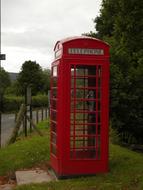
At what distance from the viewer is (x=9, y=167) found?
1080 centimetres

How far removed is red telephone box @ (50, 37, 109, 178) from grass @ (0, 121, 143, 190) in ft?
1.14

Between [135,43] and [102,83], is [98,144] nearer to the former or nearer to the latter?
[102,83]

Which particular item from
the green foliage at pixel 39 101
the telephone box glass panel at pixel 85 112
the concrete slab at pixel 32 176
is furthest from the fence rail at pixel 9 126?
the green foliage at pixel 39 101

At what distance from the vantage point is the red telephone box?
907 centimetres

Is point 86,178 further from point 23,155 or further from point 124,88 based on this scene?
point 124,88

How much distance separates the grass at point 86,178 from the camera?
837cm

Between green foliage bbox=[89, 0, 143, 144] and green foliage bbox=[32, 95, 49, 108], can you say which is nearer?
green foliage bbox=[89, 0, 143, 144]

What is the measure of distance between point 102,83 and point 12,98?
168 feet

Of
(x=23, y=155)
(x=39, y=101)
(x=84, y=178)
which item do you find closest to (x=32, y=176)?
(x=84, y=178)

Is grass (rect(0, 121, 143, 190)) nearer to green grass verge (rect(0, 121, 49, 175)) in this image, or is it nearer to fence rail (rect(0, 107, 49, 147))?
green grass verge (rect(0, 121, 49, 175))

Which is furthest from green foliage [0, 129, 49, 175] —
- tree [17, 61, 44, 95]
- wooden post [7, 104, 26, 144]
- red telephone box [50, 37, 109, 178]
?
tree [17, 61, 44, 95]

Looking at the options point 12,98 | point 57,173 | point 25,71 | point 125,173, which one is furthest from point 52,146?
point 25,71

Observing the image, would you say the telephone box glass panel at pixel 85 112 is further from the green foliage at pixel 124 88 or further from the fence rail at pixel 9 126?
the fence rail at pixel 9 126

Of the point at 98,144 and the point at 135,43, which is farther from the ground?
the point at 135,43
